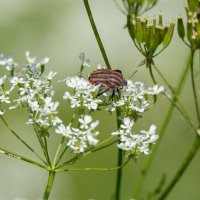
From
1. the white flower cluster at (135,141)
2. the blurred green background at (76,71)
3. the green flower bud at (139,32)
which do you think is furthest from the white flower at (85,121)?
the blurred green background at (76,71)

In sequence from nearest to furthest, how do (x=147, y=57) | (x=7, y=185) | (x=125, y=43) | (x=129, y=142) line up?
(x=129, y=142)
(x=147, y=57)
(x=7, y=185)
(x=125, y=43)

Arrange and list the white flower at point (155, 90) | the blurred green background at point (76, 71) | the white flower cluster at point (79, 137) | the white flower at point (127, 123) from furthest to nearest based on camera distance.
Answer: the blurred green background at point (76, 71), the white flower at point (155, 90), the white flower at point (127, 123), the white flower cluster at point (79, 137)

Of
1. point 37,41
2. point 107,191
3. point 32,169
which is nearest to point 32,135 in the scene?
point 32,169

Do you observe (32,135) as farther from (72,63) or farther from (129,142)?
(129,142)

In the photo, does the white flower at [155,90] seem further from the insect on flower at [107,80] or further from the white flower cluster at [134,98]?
the insect on flower at [107,80]

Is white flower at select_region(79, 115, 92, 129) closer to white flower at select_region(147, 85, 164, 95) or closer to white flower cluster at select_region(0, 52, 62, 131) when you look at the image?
white flower cluster at select_region(0, 52, 62, 131)

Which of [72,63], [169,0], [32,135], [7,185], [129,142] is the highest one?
[169,0]

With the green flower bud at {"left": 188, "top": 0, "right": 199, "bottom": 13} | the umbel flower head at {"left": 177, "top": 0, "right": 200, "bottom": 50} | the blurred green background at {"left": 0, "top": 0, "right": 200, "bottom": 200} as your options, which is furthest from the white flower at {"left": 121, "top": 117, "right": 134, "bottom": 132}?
the blurred green background at {"left": 0, "top": 0, "right": 200, "bottom": 200}
